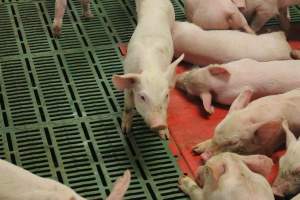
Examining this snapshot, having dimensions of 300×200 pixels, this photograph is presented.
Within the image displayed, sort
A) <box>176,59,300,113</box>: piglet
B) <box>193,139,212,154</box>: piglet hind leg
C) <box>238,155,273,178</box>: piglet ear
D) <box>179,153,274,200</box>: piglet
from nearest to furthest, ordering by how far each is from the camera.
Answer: <box>179,153,274,200</box>: piglet → <box>238,155,273,178</box>: piglet ear → <box>193,139,212,154</box>: piglet hind leg → <box>176,59,300,113</box>: piglet

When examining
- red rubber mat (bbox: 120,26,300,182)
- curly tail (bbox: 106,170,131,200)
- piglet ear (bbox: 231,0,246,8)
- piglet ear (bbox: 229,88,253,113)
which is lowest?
red rubber mat (bbox: 120,26,300,182)

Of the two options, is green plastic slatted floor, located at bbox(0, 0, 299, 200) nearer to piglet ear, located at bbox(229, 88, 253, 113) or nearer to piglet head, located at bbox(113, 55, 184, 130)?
piglet head, located at bbox(113, 55, 184, 130)

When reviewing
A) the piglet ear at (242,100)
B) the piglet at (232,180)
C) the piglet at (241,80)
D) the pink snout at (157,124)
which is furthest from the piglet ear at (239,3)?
the piglet at (232,180)

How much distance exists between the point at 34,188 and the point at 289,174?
1.23 m

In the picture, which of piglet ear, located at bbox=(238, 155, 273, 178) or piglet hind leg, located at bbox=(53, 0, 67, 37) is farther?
piglet hind leg, located at bbox=(53, 0, 67, 37)

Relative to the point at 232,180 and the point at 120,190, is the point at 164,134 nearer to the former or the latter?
the point at 232,180

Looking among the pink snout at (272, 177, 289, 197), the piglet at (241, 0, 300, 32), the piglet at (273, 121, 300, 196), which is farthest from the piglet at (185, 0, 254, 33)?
the pink snout at (272, 177, 289, 197)

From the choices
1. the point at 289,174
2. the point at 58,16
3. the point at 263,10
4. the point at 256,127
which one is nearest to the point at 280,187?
the point at 289,174

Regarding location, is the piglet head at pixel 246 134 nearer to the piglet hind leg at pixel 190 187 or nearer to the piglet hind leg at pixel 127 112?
the piglet hind leg at pixel 190 187

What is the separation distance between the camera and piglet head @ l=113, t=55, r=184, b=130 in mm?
3297

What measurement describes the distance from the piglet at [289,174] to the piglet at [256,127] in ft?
0.65

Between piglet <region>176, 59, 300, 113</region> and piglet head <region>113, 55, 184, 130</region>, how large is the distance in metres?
0.45

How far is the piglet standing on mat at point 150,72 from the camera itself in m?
3.31

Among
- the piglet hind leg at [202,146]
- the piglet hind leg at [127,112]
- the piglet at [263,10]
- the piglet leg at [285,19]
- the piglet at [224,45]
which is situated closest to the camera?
the piglet hind leg at [202,146]
